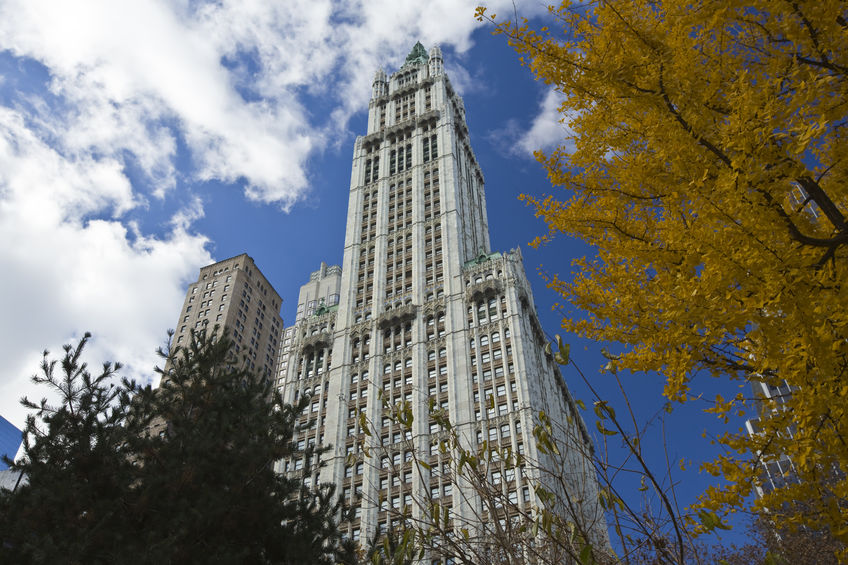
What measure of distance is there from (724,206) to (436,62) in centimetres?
9844

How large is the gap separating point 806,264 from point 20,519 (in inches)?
547

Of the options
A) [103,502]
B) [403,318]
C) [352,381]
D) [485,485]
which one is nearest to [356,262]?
[403,318]

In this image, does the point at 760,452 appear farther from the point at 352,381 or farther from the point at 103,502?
the point at 352,381

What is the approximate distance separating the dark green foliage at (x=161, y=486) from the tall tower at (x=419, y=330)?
32.9 meters

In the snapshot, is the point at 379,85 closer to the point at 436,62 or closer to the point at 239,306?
the point at 436,62

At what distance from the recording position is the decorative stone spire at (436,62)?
9762 cm

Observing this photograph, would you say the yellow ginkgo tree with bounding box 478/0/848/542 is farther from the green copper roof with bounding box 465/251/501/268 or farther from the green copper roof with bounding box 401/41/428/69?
the green copper roof with bounding box 401/41/428/69

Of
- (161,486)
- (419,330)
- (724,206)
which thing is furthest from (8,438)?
(724,206)

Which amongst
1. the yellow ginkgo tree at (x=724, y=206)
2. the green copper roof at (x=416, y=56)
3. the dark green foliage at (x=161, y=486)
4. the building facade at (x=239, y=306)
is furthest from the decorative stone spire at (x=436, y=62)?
the yellow ginkgo tree at (x=724, y=206)

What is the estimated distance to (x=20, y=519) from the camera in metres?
11.6

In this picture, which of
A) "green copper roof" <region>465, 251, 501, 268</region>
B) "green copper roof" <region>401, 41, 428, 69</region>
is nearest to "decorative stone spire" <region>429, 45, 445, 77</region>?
"green copper roof" <region>401, 41, 428, 69</region>

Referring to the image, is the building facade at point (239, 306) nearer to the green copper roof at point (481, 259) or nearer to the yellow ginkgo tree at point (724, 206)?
the green copper roof at point (481, 259)

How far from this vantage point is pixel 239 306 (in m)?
106

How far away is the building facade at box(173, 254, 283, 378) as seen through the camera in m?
104
